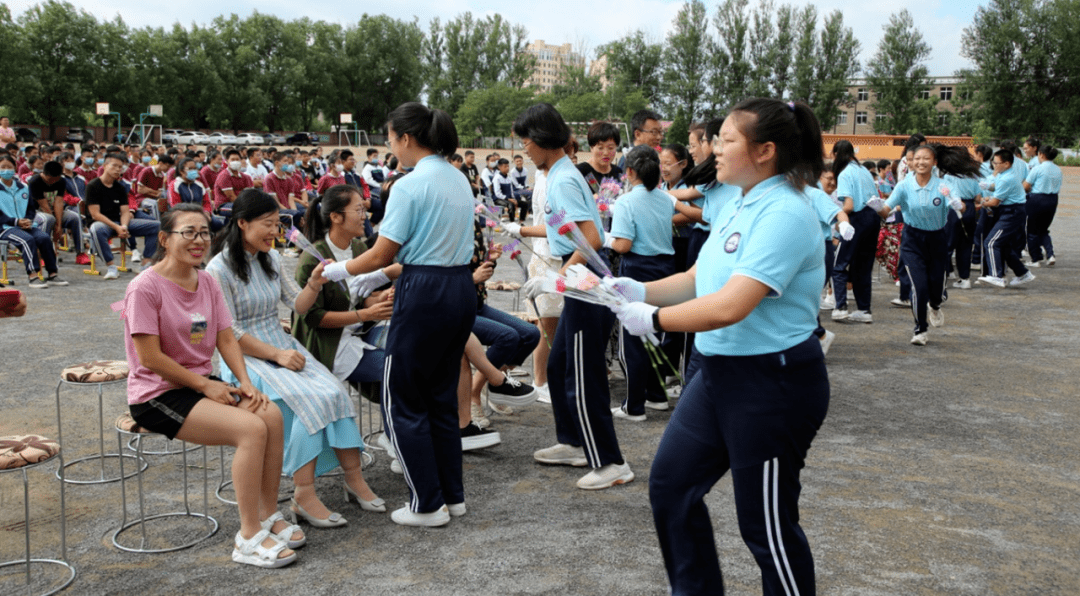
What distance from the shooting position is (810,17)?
→ 61219mm

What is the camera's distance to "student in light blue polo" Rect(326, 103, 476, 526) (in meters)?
3.58

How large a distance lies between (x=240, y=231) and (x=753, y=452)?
259 centimetres

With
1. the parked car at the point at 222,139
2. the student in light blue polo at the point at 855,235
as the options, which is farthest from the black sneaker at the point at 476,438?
the parked car at the point at 222,139

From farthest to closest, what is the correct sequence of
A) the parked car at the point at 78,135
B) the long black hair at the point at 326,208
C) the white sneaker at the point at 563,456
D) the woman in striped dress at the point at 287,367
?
the parked car at the point at 78,135, the white sneaker at the point at 563,456, the long black hair at the point at 326,208, the woman in striped dress at the point at 287,367

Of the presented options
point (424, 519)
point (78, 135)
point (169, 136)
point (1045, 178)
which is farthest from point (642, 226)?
point (78, 135)

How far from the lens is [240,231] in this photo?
13.0ft

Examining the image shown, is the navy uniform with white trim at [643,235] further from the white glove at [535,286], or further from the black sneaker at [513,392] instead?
the white glove at [535,286]

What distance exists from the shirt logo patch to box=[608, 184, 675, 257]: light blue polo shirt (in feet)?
9.16

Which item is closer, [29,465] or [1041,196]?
[29,465]

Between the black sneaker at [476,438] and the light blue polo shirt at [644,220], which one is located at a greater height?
the light blue polo shirt at [644,220]

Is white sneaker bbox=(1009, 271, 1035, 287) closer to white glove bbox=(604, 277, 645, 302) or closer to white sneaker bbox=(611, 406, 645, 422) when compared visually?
white sneaker bbox=(611, 406, 645, 422)

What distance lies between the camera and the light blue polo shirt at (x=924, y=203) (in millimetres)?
7414

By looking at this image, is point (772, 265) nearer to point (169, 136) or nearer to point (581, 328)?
point (581, 328)

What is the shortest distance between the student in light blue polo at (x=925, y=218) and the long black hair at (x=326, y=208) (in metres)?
5.19
